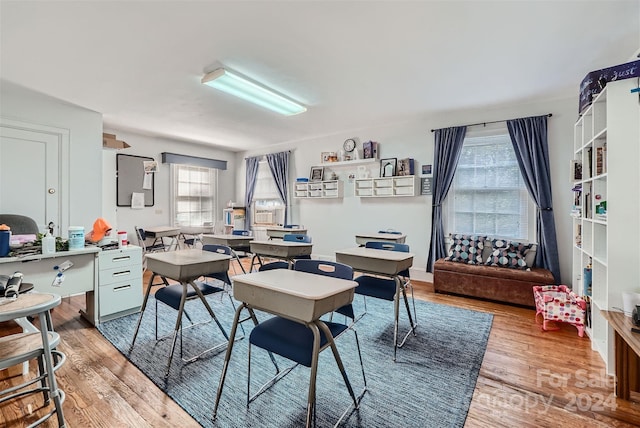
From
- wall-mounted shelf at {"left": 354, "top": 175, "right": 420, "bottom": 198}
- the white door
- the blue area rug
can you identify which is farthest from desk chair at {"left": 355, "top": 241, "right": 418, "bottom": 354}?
the white door

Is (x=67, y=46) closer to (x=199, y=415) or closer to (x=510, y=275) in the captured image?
(x=199, y=415)

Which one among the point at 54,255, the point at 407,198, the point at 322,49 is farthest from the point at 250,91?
the point at 407,198

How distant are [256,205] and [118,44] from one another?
4743mm

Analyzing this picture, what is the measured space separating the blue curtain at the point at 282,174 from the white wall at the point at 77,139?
10.3ft

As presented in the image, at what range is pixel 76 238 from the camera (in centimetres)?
278

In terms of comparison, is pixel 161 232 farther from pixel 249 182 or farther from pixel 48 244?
pixel 48 244

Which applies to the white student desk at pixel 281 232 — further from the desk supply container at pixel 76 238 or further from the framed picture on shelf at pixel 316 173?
the desk supply container at pixel 76 238

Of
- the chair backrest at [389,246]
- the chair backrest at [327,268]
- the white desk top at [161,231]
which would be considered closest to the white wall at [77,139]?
the white desk top at [161,231]

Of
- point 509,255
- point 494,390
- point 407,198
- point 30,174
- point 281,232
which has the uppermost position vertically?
point 30,174

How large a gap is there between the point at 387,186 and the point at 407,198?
0.39 metres

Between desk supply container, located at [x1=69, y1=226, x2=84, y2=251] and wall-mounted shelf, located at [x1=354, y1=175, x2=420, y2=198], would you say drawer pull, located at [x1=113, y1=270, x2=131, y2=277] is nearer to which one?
desk supply container, located at [x1=69, y1=226, x2=84, y2=251]

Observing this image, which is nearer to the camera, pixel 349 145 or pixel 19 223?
pixel 19 223

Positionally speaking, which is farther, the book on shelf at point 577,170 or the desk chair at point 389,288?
the book on shelf at point 577,170

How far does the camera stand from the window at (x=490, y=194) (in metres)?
4.14
